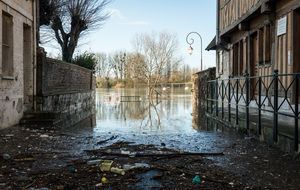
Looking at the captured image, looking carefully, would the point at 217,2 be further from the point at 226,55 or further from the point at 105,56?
the point at 105,56

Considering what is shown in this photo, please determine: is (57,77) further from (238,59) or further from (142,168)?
(142,168)

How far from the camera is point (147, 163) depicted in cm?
675

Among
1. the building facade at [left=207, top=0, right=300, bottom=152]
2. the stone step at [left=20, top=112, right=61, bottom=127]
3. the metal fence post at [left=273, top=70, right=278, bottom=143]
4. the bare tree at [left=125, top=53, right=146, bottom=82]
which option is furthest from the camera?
the bare tree at [left=125, top=53, right=146, bottom=82]

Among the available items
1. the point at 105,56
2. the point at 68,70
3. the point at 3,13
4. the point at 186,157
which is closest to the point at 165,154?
the point at 186,157

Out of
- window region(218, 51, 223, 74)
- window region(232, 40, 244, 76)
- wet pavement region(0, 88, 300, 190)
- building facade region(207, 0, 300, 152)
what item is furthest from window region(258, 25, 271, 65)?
window region(218, 51, 223, 74)

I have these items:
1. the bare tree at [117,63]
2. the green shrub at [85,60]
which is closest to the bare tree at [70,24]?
the green shrub at [85,60]

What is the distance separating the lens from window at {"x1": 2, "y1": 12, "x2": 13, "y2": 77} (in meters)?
12.2

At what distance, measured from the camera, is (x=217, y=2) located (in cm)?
2008

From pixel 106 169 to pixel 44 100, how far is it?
9348 mm

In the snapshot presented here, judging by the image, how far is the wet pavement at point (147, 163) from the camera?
553cm

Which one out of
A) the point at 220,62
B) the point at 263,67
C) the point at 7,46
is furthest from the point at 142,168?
the point at 220,62

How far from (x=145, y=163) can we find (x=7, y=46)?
7077mm

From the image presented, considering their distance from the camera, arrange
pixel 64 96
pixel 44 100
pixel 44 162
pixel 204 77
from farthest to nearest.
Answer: pixel 204 77 → pixel 64 96 → pixel 44 100 → pixel 44 162

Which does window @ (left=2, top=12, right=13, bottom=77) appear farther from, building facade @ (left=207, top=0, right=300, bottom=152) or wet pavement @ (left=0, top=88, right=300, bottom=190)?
building facade @ (left=207, top=0, right=300, bottom=152)
